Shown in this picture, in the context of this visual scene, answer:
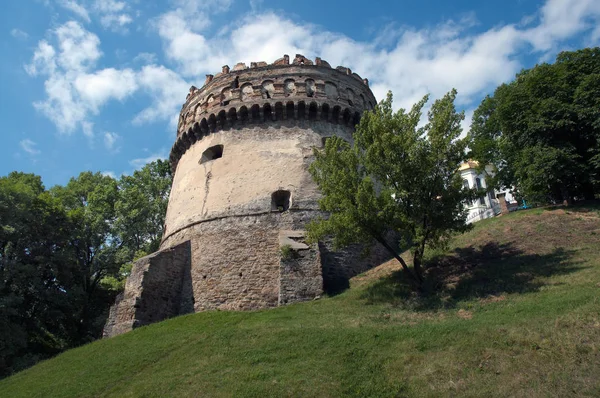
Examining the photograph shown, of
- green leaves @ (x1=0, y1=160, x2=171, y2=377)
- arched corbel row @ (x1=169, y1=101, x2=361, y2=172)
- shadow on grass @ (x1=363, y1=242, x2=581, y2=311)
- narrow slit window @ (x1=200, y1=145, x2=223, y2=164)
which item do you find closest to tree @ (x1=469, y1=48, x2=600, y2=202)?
shadow on grass @ (x1=363, y1=242, x2=581, y2=311)

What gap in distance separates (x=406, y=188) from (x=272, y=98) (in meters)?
9.11

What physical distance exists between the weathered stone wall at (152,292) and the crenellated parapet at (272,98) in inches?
254

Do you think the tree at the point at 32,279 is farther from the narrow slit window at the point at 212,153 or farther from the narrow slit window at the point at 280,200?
the narrow slit window at the point at 280,200

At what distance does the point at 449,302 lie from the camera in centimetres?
1267

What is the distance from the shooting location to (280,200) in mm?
19234

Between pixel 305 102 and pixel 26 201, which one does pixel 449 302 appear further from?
pixel 26 201

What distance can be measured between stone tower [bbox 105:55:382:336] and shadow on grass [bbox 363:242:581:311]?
8.61ft

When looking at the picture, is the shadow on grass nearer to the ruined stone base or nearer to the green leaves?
the ruined stone base

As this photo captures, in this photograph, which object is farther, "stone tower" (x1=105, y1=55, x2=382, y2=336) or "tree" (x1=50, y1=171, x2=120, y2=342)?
"tree" (x1=50, y1=171, x2=120, y2=342)

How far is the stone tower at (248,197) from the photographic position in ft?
52.9

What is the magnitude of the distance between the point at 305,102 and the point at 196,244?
7847 millimetres

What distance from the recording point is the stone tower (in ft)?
52.9

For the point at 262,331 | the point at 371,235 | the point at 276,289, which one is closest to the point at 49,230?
the point at 276,289

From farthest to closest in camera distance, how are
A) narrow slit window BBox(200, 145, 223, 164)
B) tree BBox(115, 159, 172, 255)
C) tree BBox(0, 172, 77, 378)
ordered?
tree BBox(115, 159, 172, 255) < narrow slit window BBox(200, 145, 223, 164) < tree BBox(0, 172, 77, 378)
